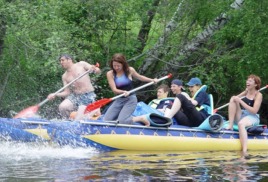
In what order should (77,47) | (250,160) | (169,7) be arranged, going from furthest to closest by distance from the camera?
(169,7), (77,47), (250,160)

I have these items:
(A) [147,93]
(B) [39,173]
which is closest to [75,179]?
(B) [39,173]

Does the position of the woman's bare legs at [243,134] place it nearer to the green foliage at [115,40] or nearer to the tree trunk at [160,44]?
the green foliage at [115,40]

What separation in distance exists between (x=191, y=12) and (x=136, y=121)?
6042 millimetres

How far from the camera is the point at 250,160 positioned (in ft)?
33.8

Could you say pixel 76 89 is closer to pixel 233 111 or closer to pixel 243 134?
pixel 233 111

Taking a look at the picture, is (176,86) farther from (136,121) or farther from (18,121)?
(18,121)

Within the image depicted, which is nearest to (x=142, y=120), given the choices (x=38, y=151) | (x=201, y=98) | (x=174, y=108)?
(x=174, y=108)

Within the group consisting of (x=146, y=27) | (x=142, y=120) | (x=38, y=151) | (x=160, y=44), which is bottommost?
(x=38, y=151)

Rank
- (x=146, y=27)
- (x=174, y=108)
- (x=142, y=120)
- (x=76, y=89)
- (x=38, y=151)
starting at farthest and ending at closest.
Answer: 1. (x=146, y=27)
2. (x=76, y=89)
3. (x=174, y=108)
4. (x=142, y=120)
5. (x=38, y=151)

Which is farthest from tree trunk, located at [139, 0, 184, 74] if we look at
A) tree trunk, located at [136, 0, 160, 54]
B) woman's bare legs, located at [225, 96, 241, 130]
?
woman's bare legs, located at [225, 96, 241, 130]

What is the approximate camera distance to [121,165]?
9.24 m

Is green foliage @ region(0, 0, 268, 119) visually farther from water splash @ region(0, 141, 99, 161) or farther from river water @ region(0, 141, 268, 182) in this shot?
river water @ region(0, 141, 268, 182)

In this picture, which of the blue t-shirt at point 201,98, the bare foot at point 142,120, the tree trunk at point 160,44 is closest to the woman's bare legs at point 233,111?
the blue t-shirt at point 201,98

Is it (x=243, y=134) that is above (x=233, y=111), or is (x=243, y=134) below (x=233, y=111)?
below
